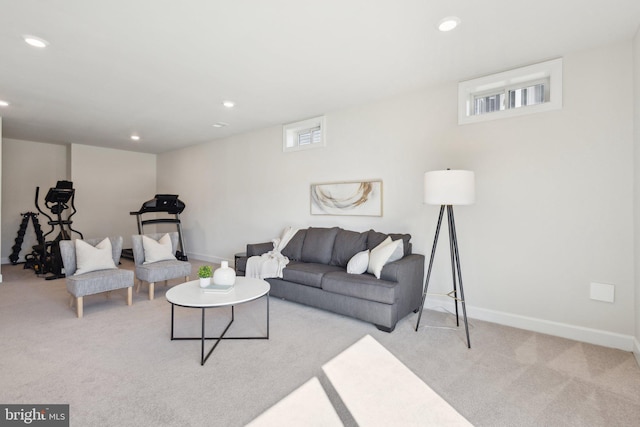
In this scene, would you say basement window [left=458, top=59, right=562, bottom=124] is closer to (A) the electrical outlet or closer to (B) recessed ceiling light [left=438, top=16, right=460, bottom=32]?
(B) recessed ceiling light [left=438, top=16, right=460, bottom=32]

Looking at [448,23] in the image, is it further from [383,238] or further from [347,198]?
[347,198]

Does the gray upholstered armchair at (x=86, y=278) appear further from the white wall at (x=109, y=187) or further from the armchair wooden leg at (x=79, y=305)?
the white wall at (x=109, y=187)

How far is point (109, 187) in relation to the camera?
7.56 m

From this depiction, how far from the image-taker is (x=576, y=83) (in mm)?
2918

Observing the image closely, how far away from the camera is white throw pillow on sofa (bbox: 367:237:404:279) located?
327 cm

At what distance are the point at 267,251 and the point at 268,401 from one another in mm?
2796

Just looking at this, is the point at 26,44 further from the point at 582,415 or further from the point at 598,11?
the point at 582,415

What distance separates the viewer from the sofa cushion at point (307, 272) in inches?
143

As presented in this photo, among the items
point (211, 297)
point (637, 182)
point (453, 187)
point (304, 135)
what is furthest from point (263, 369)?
point (304, 135)

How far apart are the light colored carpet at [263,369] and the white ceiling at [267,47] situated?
2.70 meters

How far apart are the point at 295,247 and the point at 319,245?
437 mm

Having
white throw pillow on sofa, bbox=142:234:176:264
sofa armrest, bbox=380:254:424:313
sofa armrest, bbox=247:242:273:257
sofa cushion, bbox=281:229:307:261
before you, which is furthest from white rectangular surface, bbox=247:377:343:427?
white throw pillow on sofa, bbox=142:234:176:264

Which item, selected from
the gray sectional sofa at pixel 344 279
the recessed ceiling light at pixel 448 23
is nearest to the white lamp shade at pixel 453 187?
the gray sectional sofa at pixel 344 279

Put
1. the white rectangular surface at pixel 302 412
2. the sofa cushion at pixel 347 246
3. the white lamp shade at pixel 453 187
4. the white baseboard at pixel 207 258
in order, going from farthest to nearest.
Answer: the white baseboard at pixel 207 258 → the sofa cushion at pixel 347 246 → the white lamp shade at pixel 453 187 → the white rectangular surface at pixel 302 412
